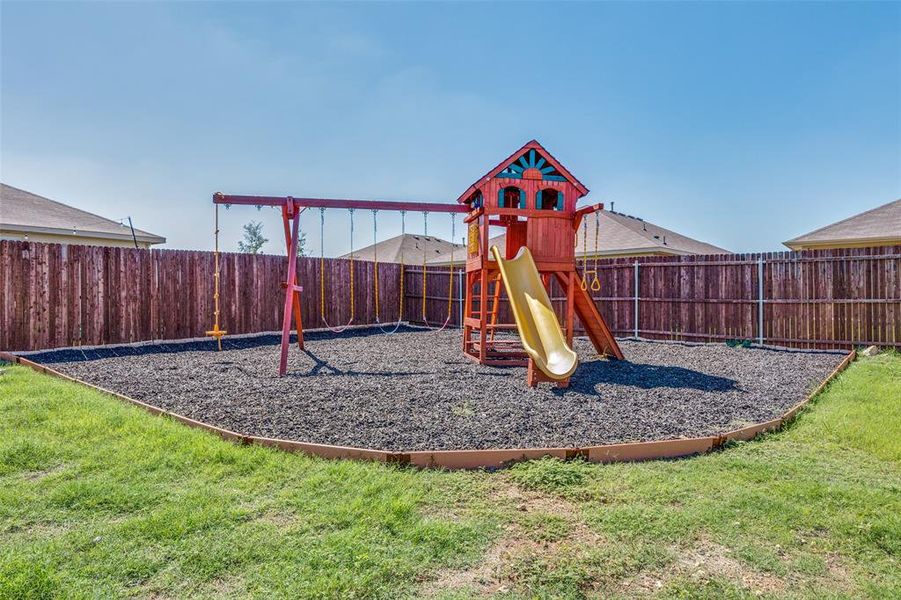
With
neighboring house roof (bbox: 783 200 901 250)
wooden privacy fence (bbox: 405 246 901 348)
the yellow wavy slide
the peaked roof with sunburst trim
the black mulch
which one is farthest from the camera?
neighboring house roof (bbox: 783 200 901 250)

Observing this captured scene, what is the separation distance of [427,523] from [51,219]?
14954mm

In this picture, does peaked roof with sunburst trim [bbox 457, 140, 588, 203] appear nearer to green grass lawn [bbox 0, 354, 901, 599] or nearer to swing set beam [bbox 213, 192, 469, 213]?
swing set beam [bbox 213, 192, 469, 213]

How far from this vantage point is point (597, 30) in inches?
348

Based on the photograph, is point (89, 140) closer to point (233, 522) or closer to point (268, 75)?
point (268, 75)

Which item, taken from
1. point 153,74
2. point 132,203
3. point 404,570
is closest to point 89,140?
point 153,74

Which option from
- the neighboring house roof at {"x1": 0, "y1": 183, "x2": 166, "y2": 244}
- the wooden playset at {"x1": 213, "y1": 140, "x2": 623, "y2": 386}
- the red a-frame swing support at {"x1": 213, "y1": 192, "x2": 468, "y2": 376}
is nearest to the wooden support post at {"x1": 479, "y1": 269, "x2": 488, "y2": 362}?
the wooden playset at {"x1": 213, "y1": 140, "x2": 623, "y2": 386}

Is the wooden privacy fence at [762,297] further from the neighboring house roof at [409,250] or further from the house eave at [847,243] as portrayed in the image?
the neighboring house roof at [409,250]

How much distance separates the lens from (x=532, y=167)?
8.20 metres

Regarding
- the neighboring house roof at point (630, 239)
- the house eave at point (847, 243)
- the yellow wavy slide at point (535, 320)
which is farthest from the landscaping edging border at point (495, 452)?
the house eave at point (847, 243)

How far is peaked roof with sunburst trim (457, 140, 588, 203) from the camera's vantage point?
8.04m

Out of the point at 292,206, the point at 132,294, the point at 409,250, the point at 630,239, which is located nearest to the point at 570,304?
the point at 292,206

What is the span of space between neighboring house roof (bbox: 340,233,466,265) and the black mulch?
561 inches

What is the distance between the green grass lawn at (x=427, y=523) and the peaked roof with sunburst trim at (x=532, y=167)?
5.52 metres

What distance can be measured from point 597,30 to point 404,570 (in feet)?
31.8
